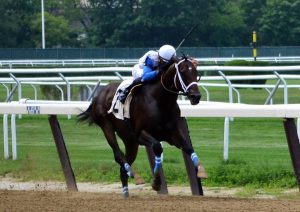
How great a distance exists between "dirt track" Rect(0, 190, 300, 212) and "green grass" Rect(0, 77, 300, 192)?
128 centimetres

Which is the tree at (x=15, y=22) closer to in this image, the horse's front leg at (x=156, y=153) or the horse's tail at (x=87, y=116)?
the horse's tail at (x=87, y=116)

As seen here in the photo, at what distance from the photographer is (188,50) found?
44094 mm

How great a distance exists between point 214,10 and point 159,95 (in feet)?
152

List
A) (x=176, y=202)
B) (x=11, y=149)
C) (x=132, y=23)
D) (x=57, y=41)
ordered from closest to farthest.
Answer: (x=176, y=202) → (x=11, y=149) → (x=132, y=23) → (x=57, y=41)

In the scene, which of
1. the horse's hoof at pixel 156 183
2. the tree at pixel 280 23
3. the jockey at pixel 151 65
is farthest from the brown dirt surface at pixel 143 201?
the tree at pixel 280 23

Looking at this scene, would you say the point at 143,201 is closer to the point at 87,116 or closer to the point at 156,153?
the point at 156,153

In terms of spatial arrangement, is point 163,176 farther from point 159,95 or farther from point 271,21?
point 271,21

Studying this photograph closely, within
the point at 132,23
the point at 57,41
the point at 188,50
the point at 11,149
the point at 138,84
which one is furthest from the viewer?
the point at 57,41

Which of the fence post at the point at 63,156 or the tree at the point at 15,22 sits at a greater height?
the fence post at the point at 63,156

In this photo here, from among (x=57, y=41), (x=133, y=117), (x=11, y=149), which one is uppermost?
(x=133, y=117)

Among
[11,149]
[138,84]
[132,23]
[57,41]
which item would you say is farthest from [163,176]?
[57,41]

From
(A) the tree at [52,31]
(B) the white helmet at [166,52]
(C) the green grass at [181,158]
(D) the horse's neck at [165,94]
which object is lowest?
(A) the tree at [52,31]

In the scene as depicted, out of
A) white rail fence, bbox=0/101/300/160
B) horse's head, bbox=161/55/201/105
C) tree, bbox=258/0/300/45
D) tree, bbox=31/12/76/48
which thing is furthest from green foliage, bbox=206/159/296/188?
tree, bbox=31/12/76/48

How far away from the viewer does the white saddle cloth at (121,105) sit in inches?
328
